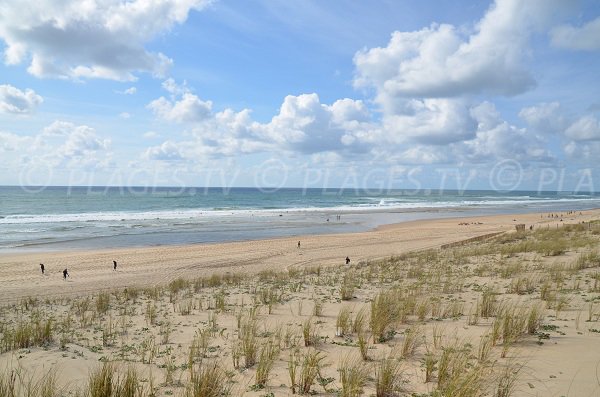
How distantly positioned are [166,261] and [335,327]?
57.9 ft

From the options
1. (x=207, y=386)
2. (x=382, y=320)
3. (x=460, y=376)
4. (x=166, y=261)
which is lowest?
(x=166, y=261)

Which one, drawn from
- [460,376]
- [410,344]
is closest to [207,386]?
[460,376]

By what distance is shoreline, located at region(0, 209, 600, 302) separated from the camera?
17.3m

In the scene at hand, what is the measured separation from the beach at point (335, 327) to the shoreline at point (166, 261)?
52 centimetres

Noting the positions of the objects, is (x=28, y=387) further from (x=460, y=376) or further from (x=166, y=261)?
(x=166, y=261)

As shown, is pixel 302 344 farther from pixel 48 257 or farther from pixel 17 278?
pixel 48 257

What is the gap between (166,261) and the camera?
23125 mm

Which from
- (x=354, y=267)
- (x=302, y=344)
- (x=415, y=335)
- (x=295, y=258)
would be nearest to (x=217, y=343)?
(x=302, y=344)

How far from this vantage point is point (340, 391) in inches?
192

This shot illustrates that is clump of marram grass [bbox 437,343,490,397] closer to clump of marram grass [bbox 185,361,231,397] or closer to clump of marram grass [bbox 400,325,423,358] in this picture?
clump of marram grass [bbox 400,325,423,358]

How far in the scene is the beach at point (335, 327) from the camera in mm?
5234

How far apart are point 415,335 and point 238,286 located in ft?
24.8

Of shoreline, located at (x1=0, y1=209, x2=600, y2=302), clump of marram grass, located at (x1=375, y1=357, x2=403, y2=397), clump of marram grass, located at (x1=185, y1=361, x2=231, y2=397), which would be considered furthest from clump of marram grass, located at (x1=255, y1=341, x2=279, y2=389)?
shoreline, located at (x1=0, y1=209, x2=600, y2=302)

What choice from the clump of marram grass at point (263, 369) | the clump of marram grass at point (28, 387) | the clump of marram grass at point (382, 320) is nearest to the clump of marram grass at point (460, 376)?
the clump of marram grass at point (382, 320)
